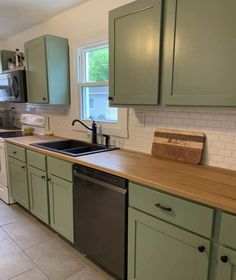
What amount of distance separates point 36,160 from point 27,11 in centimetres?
194

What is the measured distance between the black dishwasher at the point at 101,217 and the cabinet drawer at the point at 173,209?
0.39 feet

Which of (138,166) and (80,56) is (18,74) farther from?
(138,166)

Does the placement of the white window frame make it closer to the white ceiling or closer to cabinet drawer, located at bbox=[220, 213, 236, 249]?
the white ceiling

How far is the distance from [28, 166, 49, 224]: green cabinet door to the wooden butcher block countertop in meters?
0.45

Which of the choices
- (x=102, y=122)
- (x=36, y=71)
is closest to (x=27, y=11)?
(x=36, y=71)

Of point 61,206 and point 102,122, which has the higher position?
point 102,122

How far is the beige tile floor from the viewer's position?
1905mm

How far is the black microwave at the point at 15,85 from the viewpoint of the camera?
3315 millimetres

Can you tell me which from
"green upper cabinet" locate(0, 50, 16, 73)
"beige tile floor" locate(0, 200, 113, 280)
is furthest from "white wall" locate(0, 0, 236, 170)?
"beige tile floor" locate(0, 200, 113, 280)

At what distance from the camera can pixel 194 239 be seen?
1.23 m

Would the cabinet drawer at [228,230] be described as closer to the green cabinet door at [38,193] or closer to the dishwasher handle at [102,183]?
the dishwasher handle at [102,183]

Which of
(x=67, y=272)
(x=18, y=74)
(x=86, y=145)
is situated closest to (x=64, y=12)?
(x=18, y=74)

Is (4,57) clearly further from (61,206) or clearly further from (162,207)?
(162,207)

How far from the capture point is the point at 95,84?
2701mm
